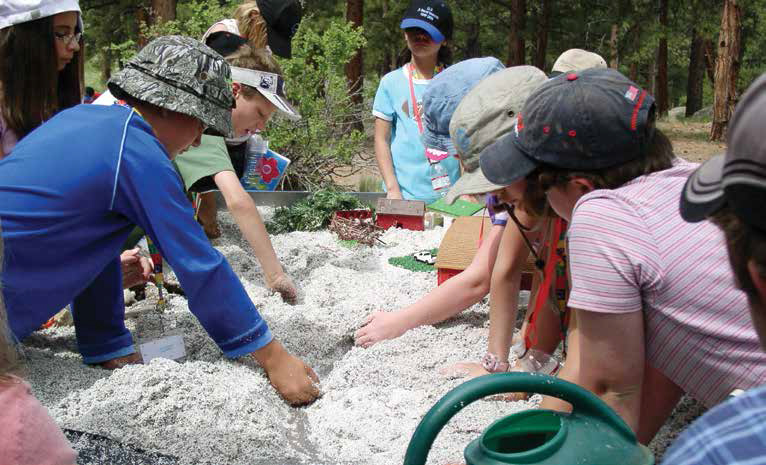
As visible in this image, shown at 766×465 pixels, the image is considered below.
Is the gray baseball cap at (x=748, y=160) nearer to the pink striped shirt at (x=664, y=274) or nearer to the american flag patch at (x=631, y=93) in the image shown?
the pink striped shirt at (x=664, y=274)

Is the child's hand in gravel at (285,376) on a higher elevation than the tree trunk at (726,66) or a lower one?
higher

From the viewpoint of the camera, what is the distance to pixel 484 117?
2.39 metres

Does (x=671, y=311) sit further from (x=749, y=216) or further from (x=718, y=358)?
(x=749, y=216)

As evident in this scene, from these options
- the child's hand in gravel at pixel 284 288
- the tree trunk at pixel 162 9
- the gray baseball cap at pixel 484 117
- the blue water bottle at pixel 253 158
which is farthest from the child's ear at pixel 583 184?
the tree trunk at pixel 162 9

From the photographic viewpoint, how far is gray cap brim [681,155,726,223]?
0.96 meters

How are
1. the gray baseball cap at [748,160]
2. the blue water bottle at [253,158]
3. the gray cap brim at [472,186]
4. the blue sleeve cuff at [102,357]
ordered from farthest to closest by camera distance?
the blue water bottle at [253,158] → the blue sleeve cuff at [102,357] → the gray cap brim at [472,186] → the gray baseball cap at [748,160]

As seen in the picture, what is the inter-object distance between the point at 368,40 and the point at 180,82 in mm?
15473

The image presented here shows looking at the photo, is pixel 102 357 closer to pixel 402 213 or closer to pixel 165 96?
pixel 165 96

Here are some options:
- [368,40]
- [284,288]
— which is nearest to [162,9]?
[284,288]

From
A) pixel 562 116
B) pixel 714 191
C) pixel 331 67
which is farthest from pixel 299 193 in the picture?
pixel 714 191

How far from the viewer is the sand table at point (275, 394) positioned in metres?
2.23

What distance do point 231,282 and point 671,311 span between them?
1395 mm

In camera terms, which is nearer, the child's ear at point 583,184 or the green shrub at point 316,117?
the child's ear at point 583,184

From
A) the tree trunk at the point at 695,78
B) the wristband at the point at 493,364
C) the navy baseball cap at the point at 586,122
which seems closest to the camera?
the navy baseball cap at the point at 586,122
